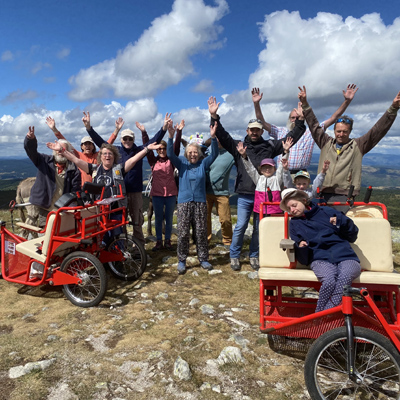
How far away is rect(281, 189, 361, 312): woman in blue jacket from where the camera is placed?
4.00 meters

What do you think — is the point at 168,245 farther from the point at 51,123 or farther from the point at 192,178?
the point at 51,123

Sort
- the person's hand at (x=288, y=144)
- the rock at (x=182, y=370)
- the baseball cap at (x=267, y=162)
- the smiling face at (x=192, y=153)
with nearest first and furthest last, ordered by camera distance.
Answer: the rock at (x=182, y=370) → the person's hand at (x=288, y=144) → the baseball cap at (x=267, y=162) → the smiling face at (x=192, y=153)

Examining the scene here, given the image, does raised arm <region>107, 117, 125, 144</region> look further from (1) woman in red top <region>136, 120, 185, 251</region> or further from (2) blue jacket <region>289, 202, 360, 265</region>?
(2) blue jacket <region>289, 202, 360, 265</region>

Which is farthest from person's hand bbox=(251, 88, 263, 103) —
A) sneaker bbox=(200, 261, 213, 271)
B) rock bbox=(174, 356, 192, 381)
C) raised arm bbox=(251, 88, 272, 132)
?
rock bbox=(174, 356, 192, 381)

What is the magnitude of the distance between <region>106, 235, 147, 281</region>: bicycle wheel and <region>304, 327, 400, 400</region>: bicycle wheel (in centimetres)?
429

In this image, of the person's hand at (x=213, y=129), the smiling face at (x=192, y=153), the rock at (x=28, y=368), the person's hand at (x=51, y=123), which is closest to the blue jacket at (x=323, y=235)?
the person's hand at (x=213, y=129)

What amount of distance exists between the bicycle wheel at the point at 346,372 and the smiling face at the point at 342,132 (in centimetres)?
365

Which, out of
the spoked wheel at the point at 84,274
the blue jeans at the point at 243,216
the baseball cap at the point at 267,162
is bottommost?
the spoked wheel at the point at 84,274

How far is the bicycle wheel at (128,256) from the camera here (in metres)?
6.74

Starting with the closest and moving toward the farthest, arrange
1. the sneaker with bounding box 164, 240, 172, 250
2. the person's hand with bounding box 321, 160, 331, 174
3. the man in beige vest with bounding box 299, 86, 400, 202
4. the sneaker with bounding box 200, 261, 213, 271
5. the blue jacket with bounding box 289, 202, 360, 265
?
1. the blue jacket with bounding box 289, 202, 360, 265
2. the man in beige vest with bounding box 299, 86, 400, 202
3. the person's hand with bounding box 321, 160, 331, 174
4. the sneaker with bounding box 200, 261, 213, 271
5. the sneaker with bounding box 164, 240, 172, 250

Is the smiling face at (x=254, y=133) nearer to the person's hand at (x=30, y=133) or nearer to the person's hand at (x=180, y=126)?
the person's hand at (x=180, y=126)

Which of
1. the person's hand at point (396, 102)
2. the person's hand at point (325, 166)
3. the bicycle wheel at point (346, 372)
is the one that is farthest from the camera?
the person's hand at point (325, 166)

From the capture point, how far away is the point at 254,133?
708 centimetres

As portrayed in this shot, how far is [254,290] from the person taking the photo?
6.42 meters
